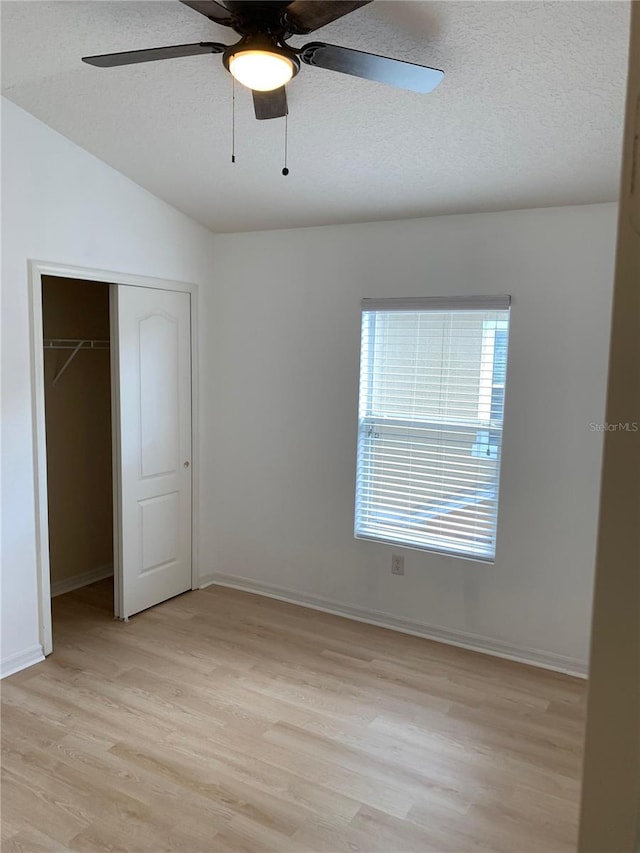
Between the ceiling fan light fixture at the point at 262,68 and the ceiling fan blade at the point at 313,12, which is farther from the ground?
the ceiling fan blade at the point at 313,12

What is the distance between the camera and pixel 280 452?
4.15 m

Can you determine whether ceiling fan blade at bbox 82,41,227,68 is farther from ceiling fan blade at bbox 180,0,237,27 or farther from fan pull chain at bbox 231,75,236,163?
fan pull chain at bbox 231,75,236,163

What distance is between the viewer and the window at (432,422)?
11.3 feet

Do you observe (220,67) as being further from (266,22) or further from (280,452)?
(280,452)

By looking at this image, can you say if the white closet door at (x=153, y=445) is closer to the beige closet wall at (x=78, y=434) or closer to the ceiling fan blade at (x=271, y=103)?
the beige closet wall at (x=78, y=434)

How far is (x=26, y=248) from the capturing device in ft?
10.1

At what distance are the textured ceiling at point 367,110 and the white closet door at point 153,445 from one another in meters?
0.78

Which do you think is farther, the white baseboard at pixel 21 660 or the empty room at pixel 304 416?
the white baseboard at pixel 21 660

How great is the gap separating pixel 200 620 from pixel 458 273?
265cm

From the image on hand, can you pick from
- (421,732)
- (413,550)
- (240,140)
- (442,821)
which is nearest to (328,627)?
(413,550)

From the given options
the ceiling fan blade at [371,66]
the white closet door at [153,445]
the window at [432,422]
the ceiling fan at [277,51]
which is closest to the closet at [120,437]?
the white closet door at [153,445]

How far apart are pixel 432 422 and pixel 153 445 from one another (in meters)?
1.80

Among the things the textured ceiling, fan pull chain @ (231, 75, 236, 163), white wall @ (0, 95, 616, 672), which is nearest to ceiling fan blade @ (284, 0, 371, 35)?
the textured ceiling

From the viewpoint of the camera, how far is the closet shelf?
3961 millimetres
